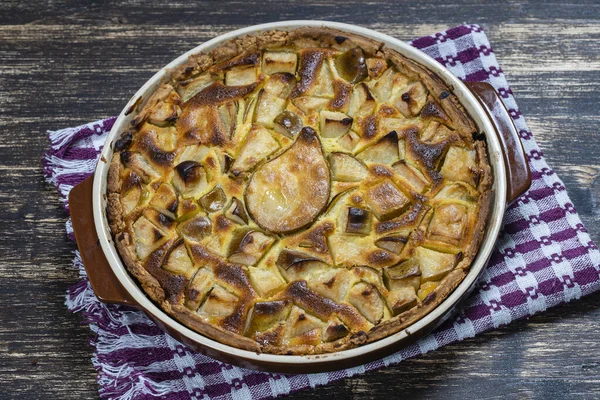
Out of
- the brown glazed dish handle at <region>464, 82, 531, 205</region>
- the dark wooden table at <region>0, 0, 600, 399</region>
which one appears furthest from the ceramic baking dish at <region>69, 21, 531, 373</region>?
the dark wooden table at <region>0, 0, 600, 399</region>

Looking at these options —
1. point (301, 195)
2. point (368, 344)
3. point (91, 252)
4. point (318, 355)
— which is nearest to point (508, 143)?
point (301, 195)

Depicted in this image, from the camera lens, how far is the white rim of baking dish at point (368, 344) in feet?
9.04

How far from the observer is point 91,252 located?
3.00 meters

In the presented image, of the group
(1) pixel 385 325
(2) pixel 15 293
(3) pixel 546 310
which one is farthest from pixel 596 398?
(2) pixel 15 293

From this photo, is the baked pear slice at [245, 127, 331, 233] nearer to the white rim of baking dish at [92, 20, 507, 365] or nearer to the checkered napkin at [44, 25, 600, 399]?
the white rim of baking dish at [92, 20, 507, 365]

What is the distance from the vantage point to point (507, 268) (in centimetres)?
327

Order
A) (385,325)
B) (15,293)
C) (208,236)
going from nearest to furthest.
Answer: (385,325)
(208,236)
(15,293)

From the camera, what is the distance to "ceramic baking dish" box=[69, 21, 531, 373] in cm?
277

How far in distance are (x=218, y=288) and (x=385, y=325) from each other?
590 mm

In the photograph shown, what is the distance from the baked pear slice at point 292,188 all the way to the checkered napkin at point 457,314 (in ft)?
2.06

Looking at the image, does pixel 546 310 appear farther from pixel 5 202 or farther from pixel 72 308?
pixel 5 202

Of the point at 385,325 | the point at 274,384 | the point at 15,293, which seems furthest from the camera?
the point at 15,293

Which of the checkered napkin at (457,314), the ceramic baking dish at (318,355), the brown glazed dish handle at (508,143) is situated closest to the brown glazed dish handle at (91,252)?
the ceramic baking dish at (318,355)

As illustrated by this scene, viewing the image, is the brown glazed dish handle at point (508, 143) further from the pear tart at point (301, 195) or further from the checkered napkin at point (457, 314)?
the checkered napkin at point (457, 314)
